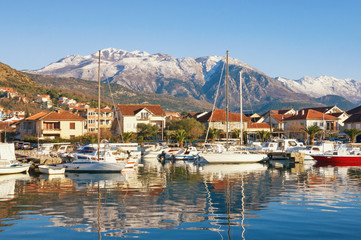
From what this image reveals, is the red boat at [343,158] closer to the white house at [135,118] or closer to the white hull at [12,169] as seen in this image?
the white hull at [12,169]

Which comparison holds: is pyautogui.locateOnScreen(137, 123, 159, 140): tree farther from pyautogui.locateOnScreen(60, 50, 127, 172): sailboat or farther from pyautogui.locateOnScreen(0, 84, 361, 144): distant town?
pyautogui.locateOnScreen(60, 50, 127, 172): sailboat

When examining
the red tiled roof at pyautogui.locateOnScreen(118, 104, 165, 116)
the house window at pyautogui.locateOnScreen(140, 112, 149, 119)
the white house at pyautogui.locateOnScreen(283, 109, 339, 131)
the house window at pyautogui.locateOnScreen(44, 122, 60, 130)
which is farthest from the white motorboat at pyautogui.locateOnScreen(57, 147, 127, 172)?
the white house at pyautogui.locateOnScreen(283, 109, 339, 131)

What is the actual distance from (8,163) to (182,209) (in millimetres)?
28505

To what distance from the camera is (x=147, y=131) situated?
316ft

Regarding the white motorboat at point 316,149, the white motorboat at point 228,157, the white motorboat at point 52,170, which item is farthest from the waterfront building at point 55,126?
the white motorboat at point 316,149

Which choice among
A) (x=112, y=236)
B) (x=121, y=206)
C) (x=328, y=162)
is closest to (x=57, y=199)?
(x=121, y=206)

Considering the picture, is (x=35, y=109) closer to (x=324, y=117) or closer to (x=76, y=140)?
(x=76, y=140)

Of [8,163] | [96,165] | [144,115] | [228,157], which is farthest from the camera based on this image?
[144,115]

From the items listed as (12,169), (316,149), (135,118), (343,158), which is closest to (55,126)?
(135,118)

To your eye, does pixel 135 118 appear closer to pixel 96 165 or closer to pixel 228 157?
pixel 228 157

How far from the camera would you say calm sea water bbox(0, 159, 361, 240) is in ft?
61.0

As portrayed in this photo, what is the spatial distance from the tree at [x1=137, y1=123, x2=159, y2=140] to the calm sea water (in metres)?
57.8

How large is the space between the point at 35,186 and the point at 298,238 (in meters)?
24.5

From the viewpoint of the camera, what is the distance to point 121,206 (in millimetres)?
24578
